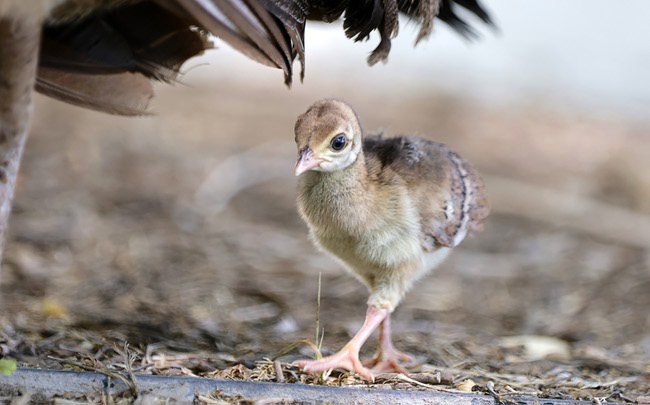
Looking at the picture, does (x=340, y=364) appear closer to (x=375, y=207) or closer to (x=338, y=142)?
(x=375, y=207)

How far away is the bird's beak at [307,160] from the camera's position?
271 centimetres

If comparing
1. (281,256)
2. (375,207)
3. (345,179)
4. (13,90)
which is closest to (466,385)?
(375,207)

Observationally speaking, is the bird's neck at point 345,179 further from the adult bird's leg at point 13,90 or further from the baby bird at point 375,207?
the adult bird's leg at point 13,90

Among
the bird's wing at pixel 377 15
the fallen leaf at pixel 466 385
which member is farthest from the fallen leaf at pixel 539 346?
the bird's wing at pixel 377 15

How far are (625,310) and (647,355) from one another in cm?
81

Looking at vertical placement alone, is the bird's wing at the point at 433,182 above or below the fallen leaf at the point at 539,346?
above

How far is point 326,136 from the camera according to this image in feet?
9.00

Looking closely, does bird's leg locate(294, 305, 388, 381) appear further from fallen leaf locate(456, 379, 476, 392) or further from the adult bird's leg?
the adult bird's leg

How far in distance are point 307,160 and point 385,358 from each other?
764mm

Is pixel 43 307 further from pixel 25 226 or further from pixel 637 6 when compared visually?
pixel 637 6

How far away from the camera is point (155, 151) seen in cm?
675

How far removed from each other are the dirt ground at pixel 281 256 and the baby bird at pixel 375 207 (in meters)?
0.26

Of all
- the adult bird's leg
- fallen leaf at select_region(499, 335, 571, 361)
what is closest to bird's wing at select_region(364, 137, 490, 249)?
fallen leaf at select_region(499, 335, 571, 361)

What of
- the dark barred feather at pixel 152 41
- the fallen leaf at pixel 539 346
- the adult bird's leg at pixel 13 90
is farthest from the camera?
the fallen leaf at pixel 539 346
